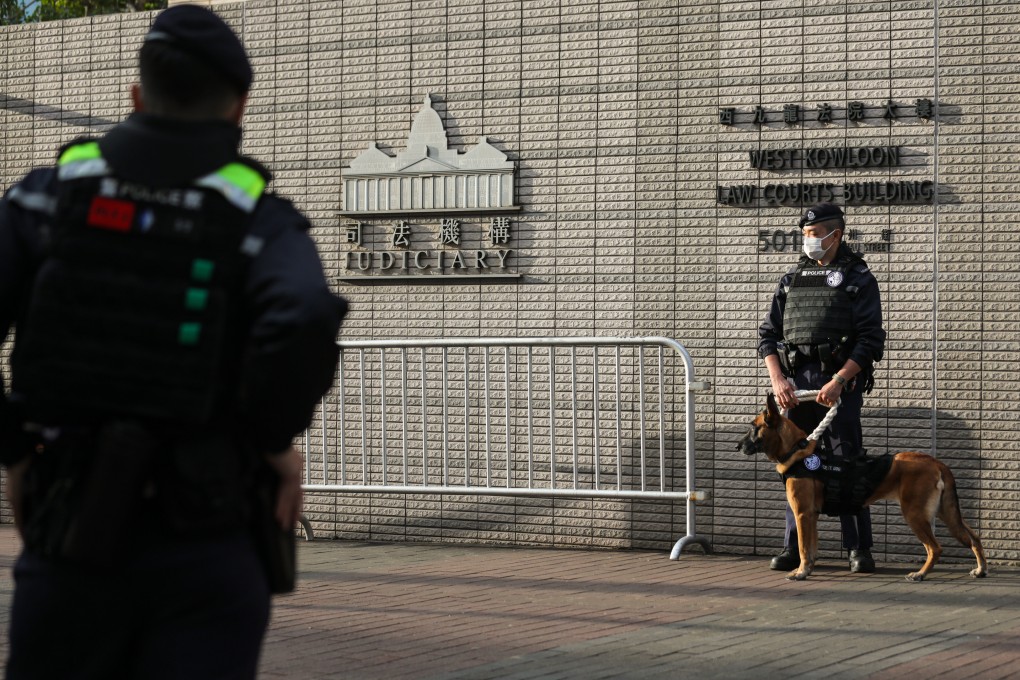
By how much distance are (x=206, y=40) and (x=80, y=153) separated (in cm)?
31

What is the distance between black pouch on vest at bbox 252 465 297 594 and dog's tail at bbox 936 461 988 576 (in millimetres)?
5536

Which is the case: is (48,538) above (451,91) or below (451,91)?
below

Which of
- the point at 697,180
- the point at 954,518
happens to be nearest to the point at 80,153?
the point at 954,518

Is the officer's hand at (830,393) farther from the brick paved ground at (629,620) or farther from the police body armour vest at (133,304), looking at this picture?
the police body armour vest at (133,304)

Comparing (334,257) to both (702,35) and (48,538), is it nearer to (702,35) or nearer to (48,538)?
(702,35)

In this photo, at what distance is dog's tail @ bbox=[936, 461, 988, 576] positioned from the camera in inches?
289

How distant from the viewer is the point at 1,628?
19.1 ft

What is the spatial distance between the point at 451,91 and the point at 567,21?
930 millimetres

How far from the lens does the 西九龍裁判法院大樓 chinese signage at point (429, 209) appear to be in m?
9.16

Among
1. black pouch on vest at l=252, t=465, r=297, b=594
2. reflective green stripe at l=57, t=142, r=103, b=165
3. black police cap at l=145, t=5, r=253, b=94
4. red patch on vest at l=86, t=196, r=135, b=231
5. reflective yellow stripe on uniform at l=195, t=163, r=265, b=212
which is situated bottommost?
black pouch on vest at l=252, t=465, r=297, b=594

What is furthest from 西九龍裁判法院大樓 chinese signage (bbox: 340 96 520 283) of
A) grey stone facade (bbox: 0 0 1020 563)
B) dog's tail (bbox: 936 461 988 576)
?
dog's tail (bbox: 936 461 988 576)

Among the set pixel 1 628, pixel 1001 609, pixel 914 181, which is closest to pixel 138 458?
pixel 1 628

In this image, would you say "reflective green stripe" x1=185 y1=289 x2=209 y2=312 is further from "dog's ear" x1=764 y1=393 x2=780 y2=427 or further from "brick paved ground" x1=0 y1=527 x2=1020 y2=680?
"dog's ear" x1=764 y1=393 x2=780 y2=427

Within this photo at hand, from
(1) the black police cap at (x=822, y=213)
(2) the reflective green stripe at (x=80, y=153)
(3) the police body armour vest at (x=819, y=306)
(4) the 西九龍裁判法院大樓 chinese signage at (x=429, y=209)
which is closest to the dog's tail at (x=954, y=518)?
(3) the police body armour vest at (x=819, y=306)
